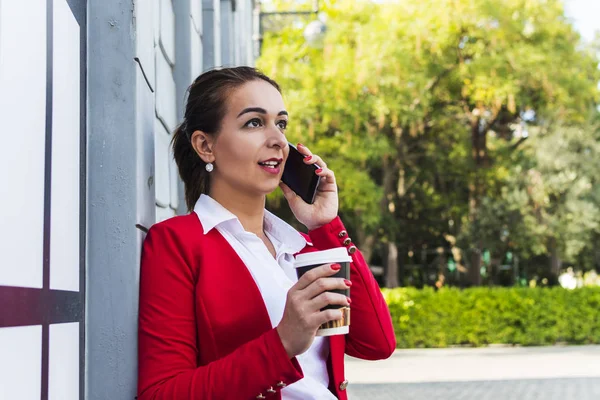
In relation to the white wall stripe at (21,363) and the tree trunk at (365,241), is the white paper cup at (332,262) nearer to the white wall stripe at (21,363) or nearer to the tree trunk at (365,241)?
the white wall stripe at (21,363)

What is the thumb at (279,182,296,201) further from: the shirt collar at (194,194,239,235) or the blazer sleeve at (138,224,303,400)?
the blazer sleeve at (138,224,303,400)

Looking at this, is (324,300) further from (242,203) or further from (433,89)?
(433,89)

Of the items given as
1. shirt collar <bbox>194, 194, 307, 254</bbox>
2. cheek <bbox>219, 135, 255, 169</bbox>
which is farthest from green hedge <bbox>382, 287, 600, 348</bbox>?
cheek <bbox>219, 135, 255, 169</bbox>

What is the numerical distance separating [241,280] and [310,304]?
386 mm

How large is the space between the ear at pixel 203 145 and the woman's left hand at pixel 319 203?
26 centimetres

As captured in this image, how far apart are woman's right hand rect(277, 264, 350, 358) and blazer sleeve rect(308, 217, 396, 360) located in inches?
23.2

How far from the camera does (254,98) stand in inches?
83.7

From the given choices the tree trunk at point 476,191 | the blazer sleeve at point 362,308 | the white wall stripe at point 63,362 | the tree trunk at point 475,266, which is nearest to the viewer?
the white wall stripe at point 63,362

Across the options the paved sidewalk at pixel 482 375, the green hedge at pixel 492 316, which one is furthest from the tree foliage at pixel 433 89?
the paved sidewalk at pixel 482 375

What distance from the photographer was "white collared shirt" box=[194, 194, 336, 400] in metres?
2.01

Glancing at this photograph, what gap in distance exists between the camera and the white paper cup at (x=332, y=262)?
5.54ft

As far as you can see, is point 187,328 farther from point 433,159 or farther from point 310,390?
point 433,159

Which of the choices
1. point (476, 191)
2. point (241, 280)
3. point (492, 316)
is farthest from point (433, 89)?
point (241, 280)

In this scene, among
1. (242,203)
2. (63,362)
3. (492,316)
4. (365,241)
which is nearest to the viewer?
(63,362)
